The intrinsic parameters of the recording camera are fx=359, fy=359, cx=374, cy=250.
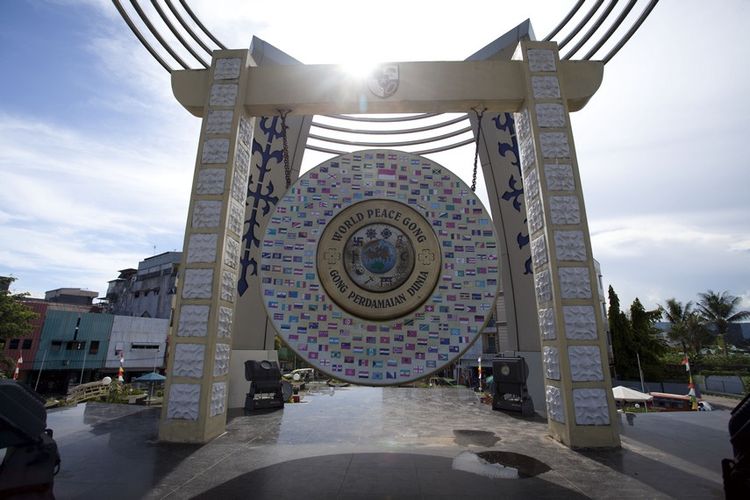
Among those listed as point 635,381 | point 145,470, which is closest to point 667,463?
point 145,470

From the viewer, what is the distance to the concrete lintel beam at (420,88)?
8.25 metres

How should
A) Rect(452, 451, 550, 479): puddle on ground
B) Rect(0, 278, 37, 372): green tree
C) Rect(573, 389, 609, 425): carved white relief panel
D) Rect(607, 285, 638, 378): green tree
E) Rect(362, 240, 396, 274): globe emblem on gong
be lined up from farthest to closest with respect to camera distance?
Rect(607, 285, 638, 378): green tree, Rect(0, 278, 37, 372): green tree, Rect(573, 389, 609, 425): carved white relief panel, Rect(452, 451, 550, 479): puddle on ground, Rect(362, 240, 396, 274): globe emblem on gong

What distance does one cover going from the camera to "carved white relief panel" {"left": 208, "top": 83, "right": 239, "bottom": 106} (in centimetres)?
843

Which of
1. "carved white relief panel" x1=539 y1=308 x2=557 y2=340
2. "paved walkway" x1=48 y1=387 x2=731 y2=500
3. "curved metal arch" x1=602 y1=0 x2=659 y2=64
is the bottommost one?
"paved walkway" x1=48 y1=387 x2=731 y2=500

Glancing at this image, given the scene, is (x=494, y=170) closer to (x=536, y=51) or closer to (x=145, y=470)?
(x=536, y=51)

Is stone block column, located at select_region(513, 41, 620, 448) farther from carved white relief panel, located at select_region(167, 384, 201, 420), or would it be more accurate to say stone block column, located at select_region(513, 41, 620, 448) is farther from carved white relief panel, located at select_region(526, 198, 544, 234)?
carved white relief panel, located at select_region(167, 384, 201, 420)

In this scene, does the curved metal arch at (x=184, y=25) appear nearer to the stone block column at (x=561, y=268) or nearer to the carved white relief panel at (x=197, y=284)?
the carved white relief panel at (x=197, y=284)

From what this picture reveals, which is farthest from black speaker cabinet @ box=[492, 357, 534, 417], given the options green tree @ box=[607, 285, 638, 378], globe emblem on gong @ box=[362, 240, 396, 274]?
green tree @ box=[607, 285, 638, 378]

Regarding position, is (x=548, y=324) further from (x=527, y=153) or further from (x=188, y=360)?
(x=188, y=360)

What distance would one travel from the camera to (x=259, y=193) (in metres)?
12.2

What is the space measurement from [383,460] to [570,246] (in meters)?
5.48

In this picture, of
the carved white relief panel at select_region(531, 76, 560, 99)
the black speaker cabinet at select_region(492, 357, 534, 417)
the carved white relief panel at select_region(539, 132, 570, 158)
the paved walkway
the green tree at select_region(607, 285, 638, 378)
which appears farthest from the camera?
the green tree at select_region(607, 285, 638, 378)

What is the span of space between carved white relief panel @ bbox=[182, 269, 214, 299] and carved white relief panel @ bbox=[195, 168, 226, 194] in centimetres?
180

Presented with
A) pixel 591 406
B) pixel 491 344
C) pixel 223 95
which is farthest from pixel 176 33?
pixel 491 344
